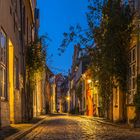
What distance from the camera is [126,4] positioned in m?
26.9

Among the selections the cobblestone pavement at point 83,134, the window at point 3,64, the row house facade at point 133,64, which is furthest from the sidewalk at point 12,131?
the row house facade at point 133,64

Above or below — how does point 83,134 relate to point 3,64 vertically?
below

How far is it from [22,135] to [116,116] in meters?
14.5

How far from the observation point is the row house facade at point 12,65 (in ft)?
58.9

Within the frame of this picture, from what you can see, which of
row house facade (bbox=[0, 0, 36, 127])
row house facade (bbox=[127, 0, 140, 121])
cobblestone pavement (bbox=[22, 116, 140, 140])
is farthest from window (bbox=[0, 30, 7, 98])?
row house facade (bbox=[127, 0, 140, 121])

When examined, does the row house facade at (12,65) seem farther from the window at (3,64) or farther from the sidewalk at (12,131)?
the sidewalk at (12,131)

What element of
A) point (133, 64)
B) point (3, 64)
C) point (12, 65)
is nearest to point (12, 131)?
point (3, 64)

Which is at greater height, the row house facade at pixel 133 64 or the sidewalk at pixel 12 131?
the row house facade at pixel 133 64

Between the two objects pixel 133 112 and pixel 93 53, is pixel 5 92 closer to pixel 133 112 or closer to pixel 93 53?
pixel 133 112

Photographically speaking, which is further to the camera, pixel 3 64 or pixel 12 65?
pixel 12 65

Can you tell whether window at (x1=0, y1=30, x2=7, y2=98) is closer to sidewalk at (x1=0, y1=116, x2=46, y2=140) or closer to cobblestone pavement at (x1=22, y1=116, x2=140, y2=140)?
sidewalk at (x1=0, y1=116, x2=46, y2=140)

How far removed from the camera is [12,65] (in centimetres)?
2175

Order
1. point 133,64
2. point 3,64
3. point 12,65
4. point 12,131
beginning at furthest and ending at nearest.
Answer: point 133,64, point 12,65, point 3,64, point 12,131

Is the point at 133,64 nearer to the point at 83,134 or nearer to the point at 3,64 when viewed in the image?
the point at 83,134
